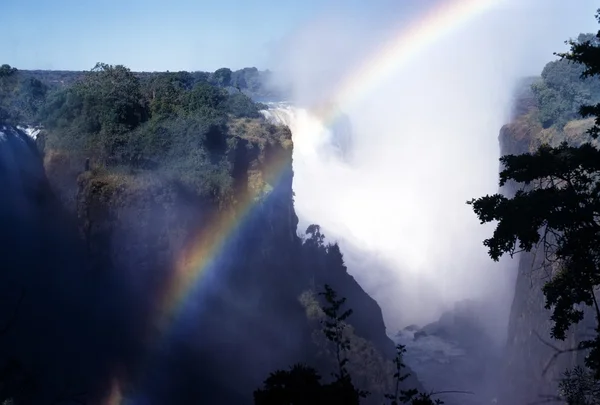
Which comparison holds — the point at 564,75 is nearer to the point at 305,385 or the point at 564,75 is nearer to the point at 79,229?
the point at 79,229

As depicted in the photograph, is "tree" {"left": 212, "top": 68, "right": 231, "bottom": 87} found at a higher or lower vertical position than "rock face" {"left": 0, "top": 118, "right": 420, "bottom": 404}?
higher

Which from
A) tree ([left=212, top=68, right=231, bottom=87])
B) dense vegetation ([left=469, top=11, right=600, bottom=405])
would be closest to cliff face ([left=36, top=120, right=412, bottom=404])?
dense vegetation ([left=469, top=11, right=600, bottom=405])

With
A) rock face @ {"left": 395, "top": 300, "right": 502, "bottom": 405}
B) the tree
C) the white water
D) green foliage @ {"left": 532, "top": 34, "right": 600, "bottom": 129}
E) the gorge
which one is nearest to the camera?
the gorge

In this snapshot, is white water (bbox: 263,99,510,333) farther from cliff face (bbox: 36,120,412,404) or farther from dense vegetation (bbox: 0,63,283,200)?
cliff face (bbox: 36,120,412,404)

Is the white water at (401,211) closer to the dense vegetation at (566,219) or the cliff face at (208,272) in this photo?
the cliff face at (208,272)

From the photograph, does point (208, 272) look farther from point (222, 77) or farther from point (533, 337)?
point (222, 77)

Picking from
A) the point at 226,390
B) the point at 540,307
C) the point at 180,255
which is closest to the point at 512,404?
the point at 540,307
